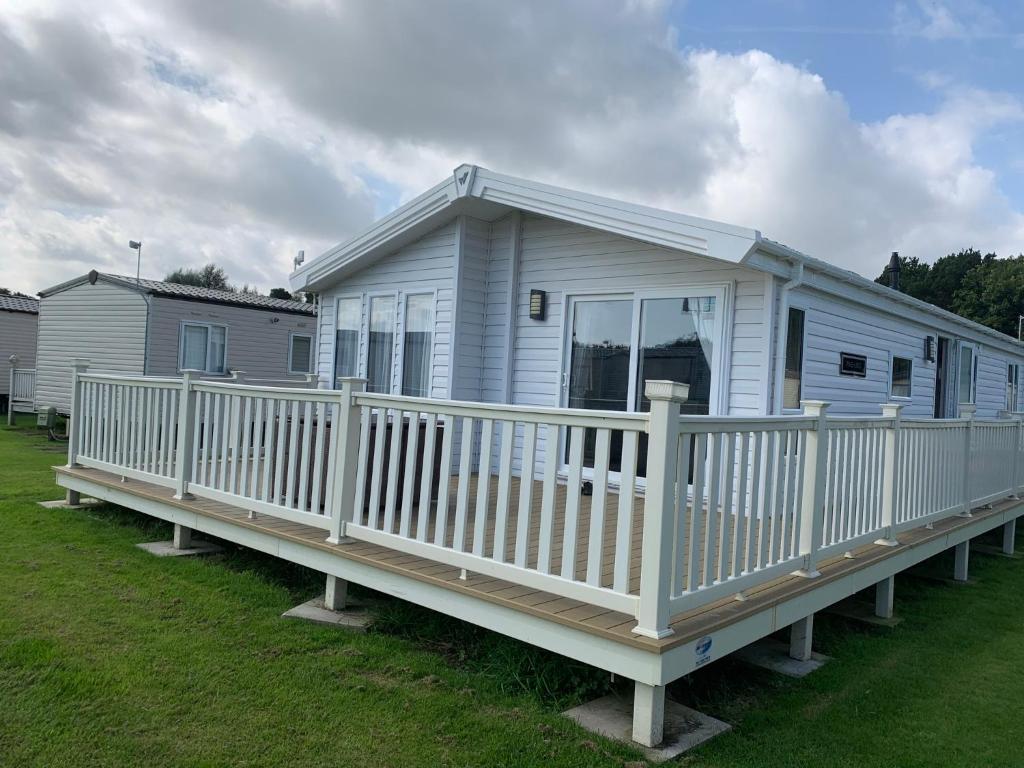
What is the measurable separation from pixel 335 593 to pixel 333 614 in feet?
0.39

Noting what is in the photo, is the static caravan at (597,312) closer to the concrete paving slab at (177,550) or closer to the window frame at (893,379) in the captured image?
the window frame at (893,379)

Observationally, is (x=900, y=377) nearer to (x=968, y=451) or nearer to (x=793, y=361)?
(x=968, y=451)

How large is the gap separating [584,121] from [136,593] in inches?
424

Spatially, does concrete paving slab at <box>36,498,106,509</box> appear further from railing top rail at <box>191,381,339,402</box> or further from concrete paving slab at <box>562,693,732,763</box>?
concrete paving slab at <box>562,693,732,763</box>

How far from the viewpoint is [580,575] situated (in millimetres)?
3438

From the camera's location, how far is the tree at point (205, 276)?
48.2 meters

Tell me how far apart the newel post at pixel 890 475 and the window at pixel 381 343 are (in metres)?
4.75

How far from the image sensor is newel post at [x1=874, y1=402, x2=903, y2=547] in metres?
4.32

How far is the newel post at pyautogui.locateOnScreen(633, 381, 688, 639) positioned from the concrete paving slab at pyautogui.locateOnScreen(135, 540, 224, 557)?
11.9ft

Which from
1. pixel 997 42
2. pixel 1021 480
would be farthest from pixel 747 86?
pixel 1021 480

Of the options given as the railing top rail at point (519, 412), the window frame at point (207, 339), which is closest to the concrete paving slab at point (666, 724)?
the railing top rail at point (519, 412)

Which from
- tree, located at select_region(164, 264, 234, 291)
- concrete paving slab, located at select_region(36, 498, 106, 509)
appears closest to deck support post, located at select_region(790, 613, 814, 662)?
concrete paving slab, located at select_region(36, 498, 106, 509)

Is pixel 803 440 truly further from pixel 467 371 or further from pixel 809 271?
pixel 467 371

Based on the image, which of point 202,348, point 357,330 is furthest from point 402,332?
point 202,348
